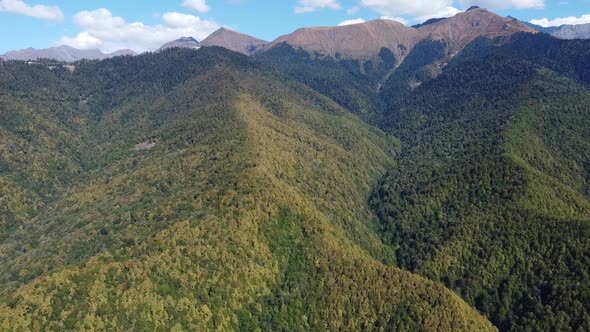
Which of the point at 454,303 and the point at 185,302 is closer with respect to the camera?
the point at 185,302

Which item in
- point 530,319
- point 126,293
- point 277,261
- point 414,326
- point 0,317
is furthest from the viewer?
point 277,261

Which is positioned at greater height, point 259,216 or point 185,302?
point 259,216

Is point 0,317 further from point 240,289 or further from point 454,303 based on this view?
point 454,303

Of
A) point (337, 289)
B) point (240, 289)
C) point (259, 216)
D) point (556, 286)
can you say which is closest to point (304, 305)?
point (337, 289)

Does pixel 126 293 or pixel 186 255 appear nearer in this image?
pixel 126 293

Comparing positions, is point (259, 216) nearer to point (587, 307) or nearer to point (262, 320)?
point (262, 320)

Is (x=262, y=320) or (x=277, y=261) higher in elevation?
(x=277, y=261)

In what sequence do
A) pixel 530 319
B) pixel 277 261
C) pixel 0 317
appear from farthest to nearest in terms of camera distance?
pixel 277 261
pixel 530 319
pixel 0 317

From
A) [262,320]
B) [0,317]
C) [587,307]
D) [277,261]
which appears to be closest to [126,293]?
[0,317]

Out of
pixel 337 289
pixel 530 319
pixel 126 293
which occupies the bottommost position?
pixel 530 319
